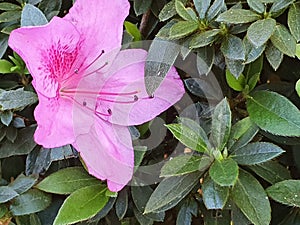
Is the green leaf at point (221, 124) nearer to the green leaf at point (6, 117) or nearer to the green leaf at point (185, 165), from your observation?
the green leaf at point (185, 165)

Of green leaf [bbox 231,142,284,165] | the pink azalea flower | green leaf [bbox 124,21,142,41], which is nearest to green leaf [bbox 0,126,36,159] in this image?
the pink azalea flower

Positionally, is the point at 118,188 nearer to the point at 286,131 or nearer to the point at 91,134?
the point at 91,134

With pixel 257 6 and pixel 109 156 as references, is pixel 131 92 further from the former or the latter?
pixel 257 6

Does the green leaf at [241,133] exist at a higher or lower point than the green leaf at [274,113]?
lower

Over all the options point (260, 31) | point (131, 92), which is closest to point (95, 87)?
point (131, 92)

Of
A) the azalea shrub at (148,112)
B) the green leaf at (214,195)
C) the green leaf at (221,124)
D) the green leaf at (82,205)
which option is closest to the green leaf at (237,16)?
the azalea shrub at (148,112)

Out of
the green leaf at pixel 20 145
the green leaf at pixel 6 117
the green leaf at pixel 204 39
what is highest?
the green leaf at pixel 204 39

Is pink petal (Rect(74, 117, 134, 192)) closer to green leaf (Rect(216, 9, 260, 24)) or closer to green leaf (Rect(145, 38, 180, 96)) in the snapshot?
green leaf (Rect(145, 38, 180, 96))
